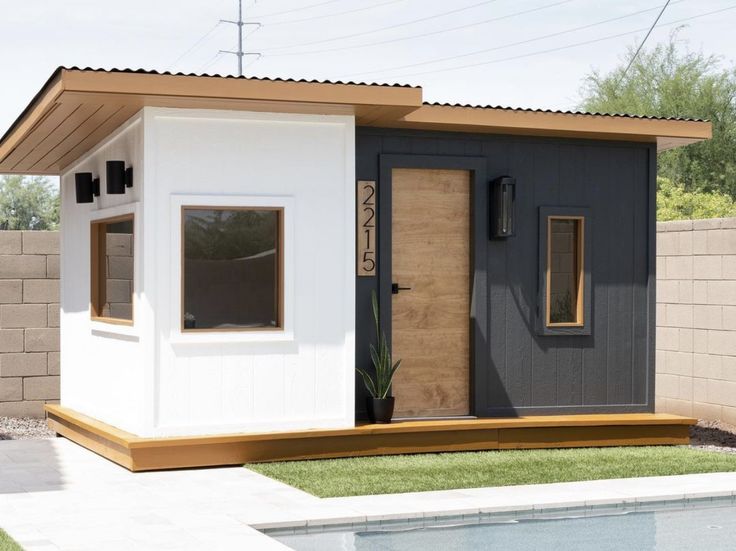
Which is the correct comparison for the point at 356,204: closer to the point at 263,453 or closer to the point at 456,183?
the point at 456,183

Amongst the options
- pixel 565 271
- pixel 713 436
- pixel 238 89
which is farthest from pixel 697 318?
pixel 238 89

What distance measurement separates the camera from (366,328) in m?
10.4

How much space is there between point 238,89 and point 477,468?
3449mm

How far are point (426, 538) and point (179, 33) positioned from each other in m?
42.4

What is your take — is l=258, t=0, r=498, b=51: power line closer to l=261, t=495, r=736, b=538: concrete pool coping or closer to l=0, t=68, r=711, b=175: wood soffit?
l=0, t=68, r=711, b=175: wood soffit

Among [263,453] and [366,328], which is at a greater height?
[366,328]

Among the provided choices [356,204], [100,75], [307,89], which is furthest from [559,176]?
[100,75]

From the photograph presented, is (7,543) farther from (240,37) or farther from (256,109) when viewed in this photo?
(240,37)

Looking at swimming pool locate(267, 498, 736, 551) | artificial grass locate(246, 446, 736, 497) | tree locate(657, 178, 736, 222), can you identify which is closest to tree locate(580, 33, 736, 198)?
tree locate(657, 178, 736, 222)

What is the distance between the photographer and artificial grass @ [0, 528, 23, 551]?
Result: 6281 mm

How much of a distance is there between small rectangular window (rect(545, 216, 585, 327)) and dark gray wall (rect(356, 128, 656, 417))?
0.14 metres

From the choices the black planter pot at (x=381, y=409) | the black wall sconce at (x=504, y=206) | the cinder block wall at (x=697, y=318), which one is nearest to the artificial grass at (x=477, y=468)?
the black planter pot at (x=381, y=409)

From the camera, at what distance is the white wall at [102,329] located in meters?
9.38

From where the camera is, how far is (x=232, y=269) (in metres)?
9.59
